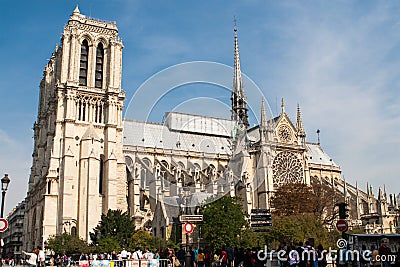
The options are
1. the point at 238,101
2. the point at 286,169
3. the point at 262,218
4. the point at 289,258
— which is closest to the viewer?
the point at 289,258

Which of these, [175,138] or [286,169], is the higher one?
[175,138]

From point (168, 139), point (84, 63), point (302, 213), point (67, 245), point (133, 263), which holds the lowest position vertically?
point (133, 263)

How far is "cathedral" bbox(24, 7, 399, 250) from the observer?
2144 inches

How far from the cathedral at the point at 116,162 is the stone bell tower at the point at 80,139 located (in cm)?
12

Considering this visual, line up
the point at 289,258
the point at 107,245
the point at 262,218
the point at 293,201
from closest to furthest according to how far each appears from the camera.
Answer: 1. the point at 289,258
2. the point at 262,218
3. the point at 107,245
4. the point at 293,201

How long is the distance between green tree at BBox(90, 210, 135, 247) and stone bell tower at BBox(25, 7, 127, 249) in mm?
6377

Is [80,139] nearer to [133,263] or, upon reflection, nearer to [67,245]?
[67,245]

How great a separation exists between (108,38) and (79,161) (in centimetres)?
1789

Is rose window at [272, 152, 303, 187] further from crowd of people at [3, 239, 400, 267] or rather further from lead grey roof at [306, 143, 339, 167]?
crowd of people at [3, 239, 400, 267]

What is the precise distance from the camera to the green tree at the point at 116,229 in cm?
4588

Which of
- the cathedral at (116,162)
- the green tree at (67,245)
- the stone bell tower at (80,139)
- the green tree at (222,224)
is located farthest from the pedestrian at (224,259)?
the stone bell tower at (80,139)

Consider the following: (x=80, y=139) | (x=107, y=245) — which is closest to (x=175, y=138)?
(x=80, y=139)

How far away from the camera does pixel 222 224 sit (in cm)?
4428

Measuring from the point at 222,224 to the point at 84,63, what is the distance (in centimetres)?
3025
